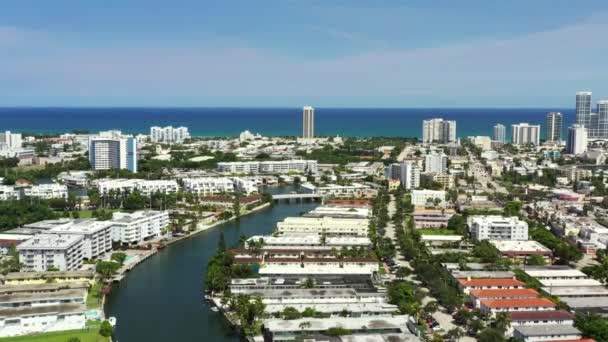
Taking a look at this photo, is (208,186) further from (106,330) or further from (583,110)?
(583,110)

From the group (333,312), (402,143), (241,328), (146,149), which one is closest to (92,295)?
(241,328)

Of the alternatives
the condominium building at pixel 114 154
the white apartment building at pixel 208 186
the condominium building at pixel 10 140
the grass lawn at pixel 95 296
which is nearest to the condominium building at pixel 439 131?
the condominium building at pixel 114 154

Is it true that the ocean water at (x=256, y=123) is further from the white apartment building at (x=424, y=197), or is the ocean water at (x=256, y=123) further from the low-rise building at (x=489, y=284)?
the low-rise building at (x=489, y=284)

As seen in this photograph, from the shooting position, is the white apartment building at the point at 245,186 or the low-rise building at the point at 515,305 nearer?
the low-rise building at the point at 515,305

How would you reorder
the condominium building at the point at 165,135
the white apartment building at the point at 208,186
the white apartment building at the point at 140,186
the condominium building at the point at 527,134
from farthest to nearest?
the condominium building at the point at 165,135
the condominium building at the point at 527,134
the white apartment building at the point at 208,186
the white apartment building at the point at 140,186

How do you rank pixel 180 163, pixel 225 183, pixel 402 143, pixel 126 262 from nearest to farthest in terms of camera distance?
pixel 126 262
pixel 225 183
pixel 180 163
pixel 402 143

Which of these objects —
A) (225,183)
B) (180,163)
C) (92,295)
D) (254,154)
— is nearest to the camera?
(92,295)

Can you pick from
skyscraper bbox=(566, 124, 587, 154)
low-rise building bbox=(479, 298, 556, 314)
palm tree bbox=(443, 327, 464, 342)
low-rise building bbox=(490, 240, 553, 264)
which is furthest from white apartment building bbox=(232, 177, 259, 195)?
skyscraper bbox=(566, 124, 587, 154)

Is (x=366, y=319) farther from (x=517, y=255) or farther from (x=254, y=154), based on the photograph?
(x=254, y=154)
